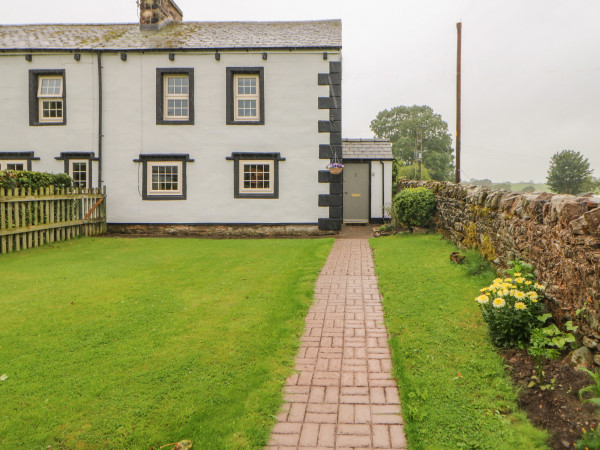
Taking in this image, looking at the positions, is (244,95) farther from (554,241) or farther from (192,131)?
(554,241)

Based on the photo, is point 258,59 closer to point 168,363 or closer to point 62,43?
point 62,43

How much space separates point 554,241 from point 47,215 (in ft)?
42.4

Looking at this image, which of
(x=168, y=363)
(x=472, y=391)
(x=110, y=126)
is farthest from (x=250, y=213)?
(x=472, y=391)

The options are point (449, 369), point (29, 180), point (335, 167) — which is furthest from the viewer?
point (335, 167)

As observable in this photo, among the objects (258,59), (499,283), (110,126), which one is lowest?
(499,283)

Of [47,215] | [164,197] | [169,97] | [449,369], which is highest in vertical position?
[169,97]

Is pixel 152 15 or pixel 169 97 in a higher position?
pixel 152 15

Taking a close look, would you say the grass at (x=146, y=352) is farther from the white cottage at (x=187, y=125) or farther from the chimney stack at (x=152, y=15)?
the chimney stack at (x=152, y=15)

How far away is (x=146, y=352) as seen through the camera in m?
4.91

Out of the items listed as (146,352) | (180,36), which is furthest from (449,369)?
(180,36)

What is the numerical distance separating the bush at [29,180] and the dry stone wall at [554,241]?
11.4 metres

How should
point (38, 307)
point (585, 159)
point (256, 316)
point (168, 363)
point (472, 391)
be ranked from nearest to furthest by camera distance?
1. point (472, 391)
2. point (168, 363)
3. point (256, 316)
4. point (38, 307)
5. point (585, 159)

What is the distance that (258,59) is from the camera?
1616 centimetres

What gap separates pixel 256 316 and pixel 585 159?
68.8 meters
